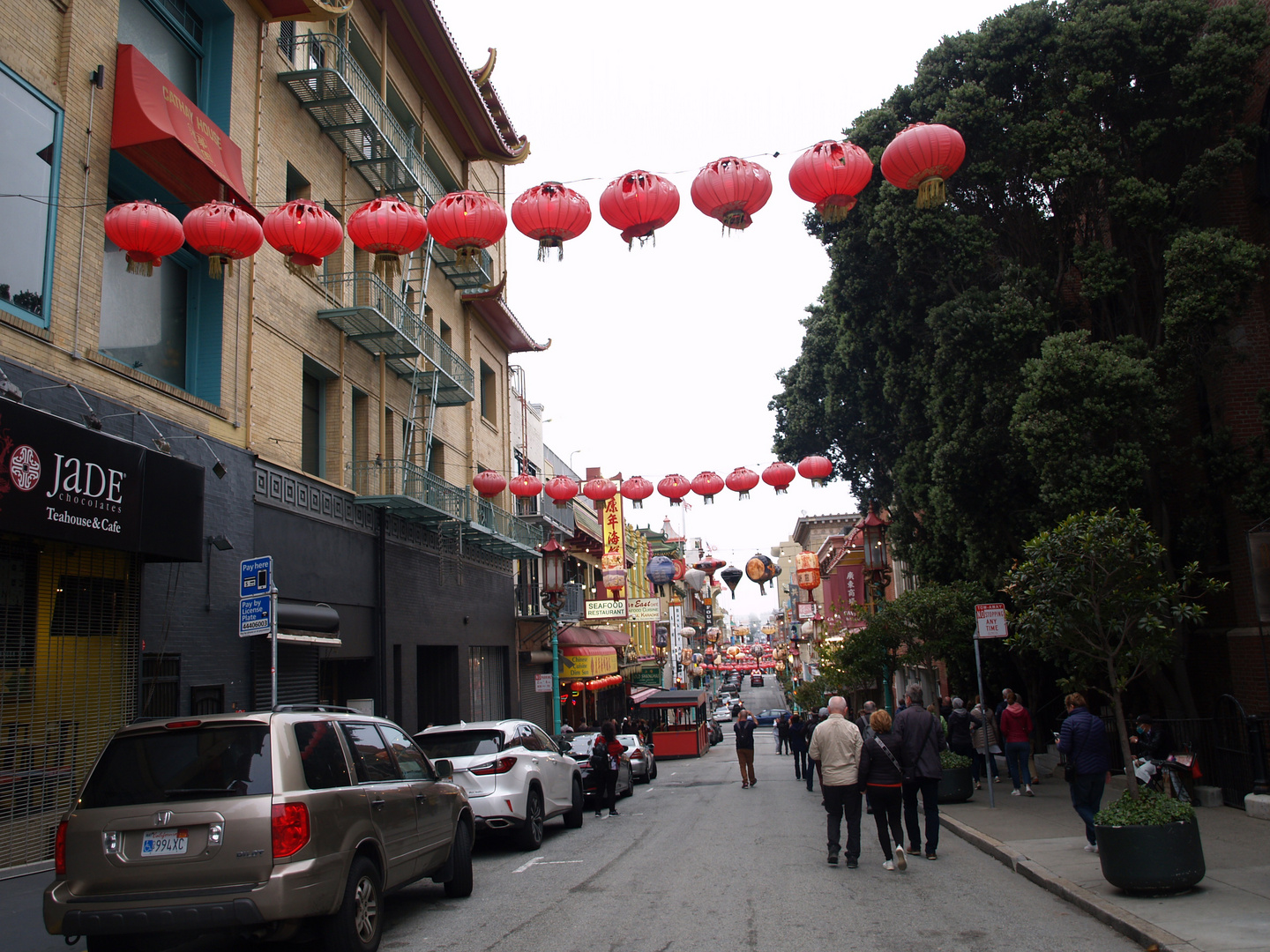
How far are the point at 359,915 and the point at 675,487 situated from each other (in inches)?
625

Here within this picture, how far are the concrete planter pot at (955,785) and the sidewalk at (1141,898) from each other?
131 mm

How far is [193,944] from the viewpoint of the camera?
24.6 ft

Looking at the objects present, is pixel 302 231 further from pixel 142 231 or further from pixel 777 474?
pixel 777 474

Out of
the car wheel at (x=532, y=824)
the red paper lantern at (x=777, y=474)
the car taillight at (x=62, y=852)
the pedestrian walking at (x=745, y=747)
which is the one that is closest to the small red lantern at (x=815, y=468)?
the red paper lantern at (x=777, y=474)

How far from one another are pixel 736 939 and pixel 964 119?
1403cm

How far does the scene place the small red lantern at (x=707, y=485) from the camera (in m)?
21.4

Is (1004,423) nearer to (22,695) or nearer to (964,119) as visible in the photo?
(964,119)

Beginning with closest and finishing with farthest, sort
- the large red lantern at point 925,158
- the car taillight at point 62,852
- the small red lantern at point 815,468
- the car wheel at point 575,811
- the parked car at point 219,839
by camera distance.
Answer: the parked car at point 219,839 → the car taillight at point 62,852 → the large red lantern at point 925,158 → the car wheel at point 575,811 → the small red lantern at point 815,468

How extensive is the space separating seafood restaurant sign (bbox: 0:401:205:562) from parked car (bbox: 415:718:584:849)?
12.9ft

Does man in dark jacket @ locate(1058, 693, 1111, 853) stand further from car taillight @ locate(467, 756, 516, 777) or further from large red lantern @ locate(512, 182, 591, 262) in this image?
large red lantern @ locate(512, 182, 591, 262)

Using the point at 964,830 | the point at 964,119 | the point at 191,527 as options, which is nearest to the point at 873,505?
the point at 964,119

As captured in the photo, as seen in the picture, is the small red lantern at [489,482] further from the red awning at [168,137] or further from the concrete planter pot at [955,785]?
the concrete planter pot at [955,785]

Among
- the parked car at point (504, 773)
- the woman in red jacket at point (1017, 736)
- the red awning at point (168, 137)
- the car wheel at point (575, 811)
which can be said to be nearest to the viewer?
the parked car at point (504, 773)

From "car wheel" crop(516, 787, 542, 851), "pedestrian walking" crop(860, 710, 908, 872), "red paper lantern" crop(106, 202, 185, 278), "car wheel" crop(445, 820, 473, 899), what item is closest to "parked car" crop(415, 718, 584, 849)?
"car wheel" crop(516, 787, 542, 851)
